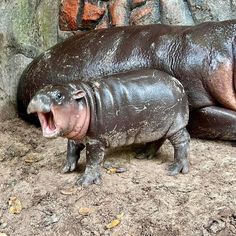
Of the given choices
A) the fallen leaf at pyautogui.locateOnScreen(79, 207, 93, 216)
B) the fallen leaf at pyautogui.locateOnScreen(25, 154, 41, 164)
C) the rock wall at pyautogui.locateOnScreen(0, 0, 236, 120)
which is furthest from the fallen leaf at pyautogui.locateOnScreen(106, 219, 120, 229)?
the rock wall at pyautogui.locateOnScreen(0, 0, 236, 120)

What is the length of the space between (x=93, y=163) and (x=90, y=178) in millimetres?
71

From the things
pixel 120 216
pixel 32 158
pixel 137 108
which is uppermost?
pixel 137 108

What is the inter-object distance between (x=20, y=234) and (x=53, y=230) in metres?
0.13

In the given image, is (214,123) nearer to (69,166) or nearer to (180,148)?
(180,148)

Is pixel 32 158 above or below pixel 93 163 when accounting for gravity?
below

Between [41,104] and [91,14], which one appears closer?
[41,104]

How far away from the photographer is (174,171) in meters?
2.33

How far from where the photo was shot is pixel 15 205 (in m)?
2.11

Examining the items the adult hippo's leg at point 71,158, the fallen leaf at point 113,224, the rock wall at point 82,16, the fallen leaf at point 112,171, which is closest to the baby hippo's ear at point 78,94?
the adult hippo's leg at point 71,158

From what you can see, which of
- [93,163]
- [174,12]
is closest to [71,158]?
[93,163]

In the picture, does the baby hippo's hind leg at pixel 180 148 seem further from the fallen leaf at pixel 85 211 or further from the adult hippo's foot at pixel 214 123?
the fallen leaf at pixel 85 211

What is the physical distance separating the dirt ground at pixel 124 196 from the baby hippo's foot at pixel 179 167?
29 mm

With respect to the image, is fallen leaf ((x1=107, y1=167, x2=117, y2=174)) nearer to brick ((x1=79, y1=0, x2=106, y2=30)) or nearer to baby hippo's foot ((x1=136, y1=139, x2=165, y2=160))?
baby hippo's foot ((x1=136, y1=139, x2=165, y2=160))

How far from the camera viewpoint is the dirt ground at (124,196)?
1.92m
